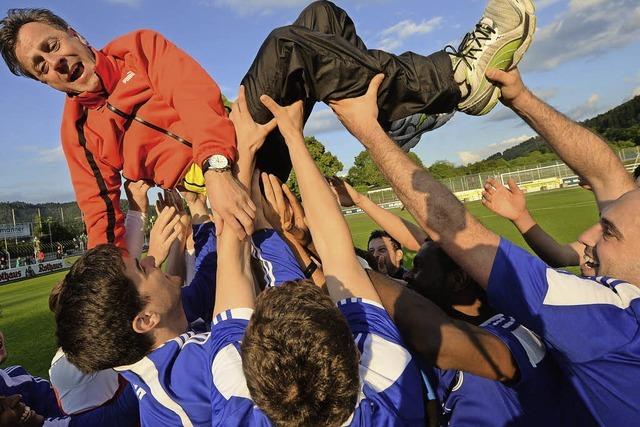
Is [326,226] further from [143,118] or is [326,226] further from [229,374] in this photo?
[143,118]

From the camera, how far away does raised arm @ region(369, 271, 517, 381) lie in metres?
1.77

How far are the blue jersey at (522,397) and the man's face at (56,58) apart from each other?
2.34 metres

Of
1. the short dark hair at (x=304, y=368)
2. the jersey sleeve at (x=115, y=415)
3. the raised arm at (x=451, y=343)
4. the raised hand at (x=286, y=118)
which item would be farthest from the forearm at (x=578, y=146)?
the jersey sleeve at (x=115, y=415)

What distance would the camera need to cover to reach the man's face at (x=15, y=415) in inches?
104

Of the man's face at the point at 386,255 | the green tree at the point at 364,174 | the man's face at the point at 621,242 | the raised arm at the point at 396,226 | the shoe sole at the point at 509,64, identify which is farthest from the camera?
the green tree at the point at 364,174

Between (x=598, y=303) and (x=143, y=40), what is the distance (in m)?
2.48

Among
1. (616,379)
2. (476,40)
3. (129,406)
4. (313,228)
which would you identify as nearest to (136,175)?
(313,228)

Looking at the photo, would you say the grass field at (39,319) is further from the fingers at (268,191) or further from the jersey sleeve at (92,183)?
the fingers at (268,191)

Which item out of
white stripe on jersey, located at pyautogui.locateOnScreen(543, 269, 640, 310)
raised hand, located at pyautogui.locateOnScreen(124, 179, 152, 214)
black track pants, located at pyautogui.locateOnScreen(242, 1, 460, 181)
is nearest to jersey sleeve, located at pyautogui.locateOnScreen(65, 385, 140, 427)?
raised hand, located at pyautogui.locateOnScreen(124, 179, 152, 214)

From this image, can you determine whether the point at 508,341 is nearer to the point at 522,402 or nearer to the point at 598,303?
the point at 522,402

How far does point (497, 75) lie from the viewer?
2.32m

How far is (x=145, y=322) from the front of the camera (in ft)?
7.73

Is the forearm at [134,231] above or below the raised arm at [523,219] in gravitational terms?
above

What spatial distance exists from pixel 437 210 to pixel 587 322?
0.71 metres
